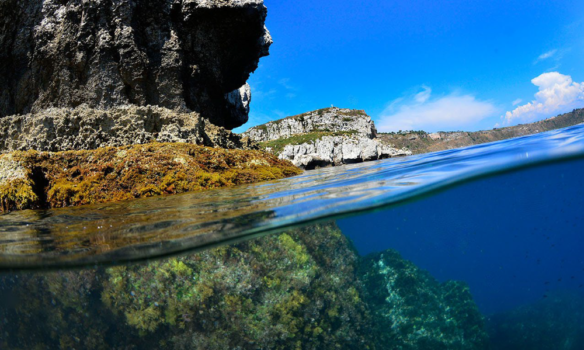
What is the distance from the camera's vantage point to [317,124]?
93.2m

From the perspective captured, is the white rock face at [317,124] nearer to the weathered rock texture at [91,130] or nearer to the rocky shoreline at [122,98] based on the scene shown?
the rocky shoreline at [122,98]

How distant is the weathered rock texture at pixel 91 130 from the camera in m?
10.3

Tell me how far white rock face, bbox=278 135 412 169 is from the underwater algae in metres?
53.6

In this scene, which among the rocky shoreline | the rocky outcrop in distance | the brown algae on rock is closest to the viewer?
the brown algae on rock

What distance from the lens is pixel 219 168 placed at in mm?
9344

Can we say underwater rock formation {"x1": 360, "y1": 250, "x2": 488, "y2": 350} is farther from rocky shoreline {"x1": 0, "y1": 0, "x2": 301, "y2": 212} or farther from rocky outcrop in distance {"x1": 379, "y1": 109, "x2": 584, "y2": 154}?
rocky outcrop in distance {"x1": 379, "y1": 109, "x2": 584, "y2": 154}

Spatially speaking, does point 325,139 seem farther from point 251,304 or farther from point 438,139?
point 438,139

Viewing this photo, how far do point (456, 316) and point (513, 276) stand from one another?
3.43ft

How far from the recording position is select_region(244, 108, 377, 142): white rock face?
8862cm

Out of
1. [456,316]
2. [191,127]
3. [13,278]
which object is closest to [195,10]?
[191,127]

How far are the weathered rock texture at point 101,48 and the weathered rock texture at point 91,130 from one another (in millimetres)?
4919

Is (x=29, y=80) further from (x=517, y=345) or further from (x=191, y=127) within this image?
(x=517, y=345)

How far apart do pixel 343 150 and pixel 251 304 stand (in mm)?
61592

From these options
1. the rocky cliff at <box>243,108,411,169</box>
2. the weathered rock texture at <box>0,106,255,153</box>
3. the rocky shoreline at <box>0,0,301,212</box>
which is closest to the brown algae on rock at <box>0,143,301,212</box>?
the rocky shoreline at <box>0,0,301,212</box>
